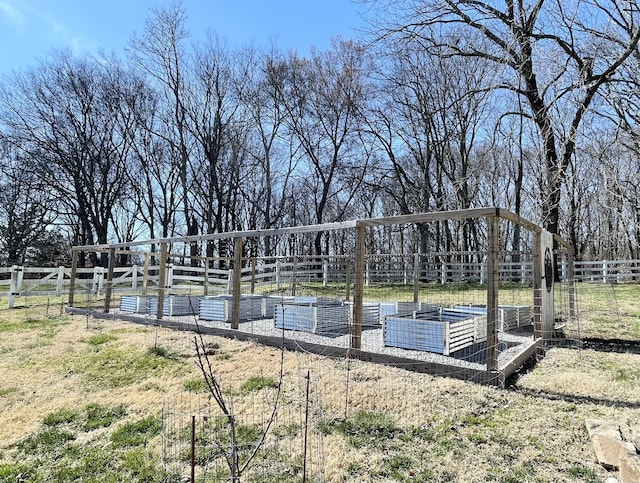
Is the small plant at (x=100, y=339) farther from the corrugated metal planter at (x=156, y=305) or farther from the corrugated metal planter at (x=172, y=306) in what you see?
the corrugated metal planter at (x=172, y=306)

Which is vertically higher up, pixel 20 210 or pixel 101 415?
pixel 20 210

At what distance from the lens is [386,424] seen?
3283 millimetres

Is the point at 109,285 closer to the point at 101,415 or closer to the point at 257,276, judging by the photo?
the point at 257,276

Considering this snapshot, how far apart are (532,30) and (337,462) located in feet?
16.6

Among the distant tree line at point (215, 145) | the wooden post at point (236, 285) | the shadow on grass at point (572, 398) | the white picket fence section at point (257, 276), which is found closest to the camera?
the shadow on grass at point (572, 398)

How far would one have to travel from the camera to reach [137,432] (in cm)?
322

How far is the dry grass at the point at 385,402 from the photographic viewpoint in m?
2.72

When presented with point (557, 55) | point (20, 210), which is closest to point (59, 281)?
point (20, 210)

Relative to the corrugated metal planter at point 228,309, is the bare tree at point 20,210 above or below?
above

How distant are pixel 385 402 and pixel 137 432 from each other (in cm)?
218

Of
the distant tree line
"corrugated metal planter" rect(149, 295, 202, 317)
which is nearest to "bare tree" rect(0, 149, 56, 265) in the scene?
the distant tree line

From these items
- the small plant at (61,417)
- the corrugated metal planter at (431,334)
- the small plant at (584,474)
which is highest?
the corrugated metal planter at (431,334)

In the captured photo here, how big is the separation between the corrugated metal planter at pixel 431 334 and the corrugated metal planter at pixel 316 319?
1305mm

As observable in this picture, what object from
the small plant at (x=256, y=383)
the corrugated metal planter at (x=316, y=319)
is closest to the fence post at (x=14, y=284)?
the corrugated metal planter at (x=316, y=319)
